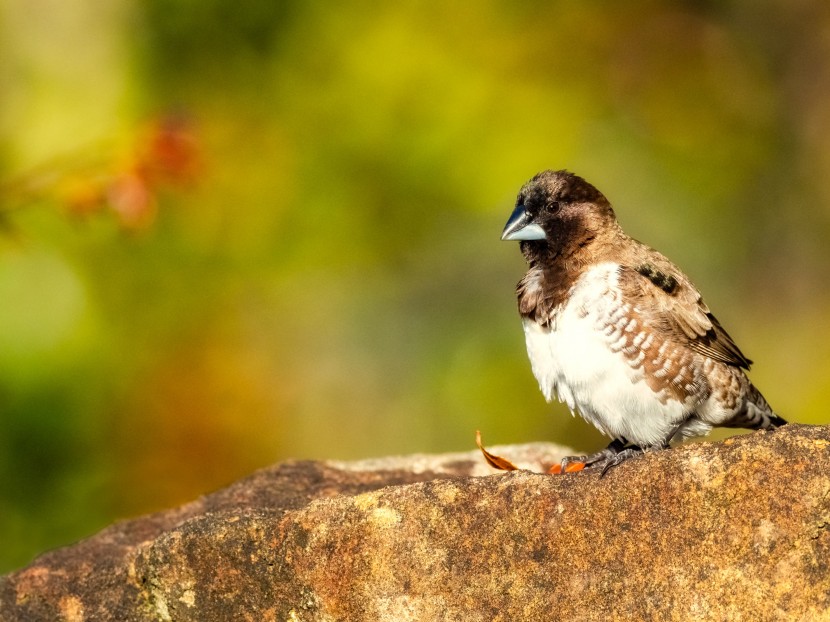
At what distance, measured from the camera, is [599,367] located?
476 cm

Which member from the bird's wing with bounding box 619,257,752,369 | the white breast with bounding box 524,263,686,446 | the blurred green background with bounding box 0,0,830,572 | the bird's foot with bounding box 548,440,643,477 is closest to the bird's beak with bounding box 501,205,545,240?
the white breast with bounding box 524,263,686,446

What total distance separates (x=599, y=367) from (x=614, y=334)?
143mm

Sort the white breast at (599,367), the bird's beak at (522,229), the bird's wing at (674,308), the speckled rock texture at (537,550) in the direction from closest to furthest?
the speckled rock texture at (537,550), the white breast at (599,367), the bird's wing at (674,308), the bird's beak at (522,229)

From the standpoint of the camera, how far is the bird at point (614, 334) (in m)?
4.79

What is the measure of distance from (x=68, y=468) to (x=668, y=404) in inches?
204

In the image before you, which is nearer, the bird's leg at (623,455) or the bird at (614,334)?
the bird's leg at (623,455)

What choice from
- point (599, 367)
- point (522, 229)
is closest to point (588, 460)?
point (599, 367)

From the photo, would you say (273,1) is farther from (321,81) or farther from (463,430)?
(463,430)

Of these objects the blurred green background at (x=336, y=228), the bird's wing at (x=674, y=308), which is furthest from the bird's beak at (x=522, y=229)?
the blurred green background at (x=336, y=228)

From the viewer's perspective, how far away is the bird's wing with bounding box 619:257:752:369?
491 cm

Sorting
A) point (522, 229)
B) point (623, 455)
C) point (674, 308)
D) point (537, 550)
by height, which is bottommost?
point (537, 550)

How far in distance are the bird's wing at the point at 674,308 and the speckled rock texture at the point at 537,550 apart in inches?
51.8

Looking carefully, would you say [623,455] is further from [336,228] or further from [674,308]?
[336,228]

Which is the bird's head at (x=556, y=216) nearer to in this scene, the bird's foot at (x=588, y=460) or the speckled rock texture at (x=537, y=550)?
the bird's foot at (x=588, y=460)
